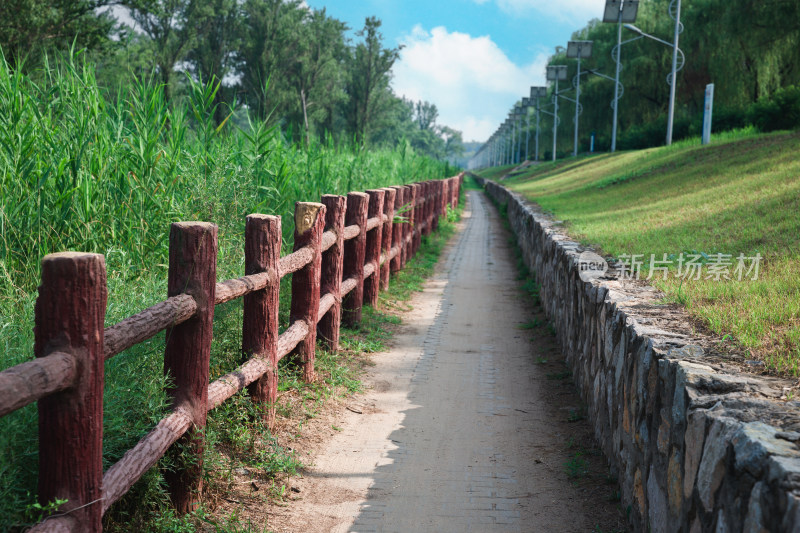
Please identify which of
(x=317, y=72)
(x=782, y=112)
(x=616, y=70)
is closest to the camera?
(x=782, y=112)

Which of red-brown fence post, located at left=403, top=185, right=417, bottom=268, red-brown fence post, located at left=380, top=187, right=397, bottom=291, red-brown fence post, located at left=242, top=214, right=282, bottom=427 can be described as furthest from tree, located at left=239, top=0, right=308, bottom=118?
red-brown fence post, located at left=242, top=214, right=282, bottom=427

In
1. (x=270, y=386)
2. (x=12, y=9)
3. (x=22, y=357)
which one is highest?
(x=12, y=9)

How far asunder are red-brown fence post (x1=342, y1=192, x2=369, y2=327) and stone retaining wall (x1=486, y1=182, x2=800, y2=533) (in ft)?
8.80

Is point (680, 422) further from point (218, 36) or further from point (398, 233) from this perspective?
point (218, 36)

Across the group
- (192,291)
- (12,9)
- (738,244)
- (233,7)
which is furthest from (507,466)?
(233,7)

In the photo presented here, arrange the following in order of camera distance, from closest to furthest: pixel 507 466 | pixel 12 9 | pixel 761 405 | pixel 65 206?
pixel 761 405
pixel 65 206
pixel 507 466
pixel 12 9

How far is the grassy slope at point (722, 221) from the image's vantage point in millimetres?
3850

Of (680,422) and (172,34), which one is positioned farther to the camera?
(172,34)

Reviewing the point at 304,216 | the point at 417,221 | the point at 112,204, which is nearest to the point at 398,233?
the point at 417,221

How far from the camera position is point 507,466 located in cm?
442

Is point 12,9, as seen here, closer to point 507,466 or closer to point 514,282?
point 514,282

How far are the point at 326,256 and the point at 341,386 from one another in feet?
4.11

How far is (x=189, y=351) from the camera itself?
11.1 ft

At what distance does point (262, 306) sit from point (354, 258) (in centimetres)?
299
